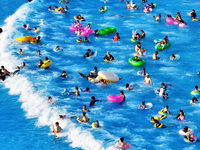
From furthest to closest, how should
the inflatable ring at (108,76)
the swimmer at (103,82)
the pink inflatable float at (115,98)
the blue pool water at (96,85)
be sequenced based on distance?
the swimmer at (103,82) < the inflatable ring at (108,76) < the pink inflatable float at (115,98) < the blue pool water at (96,85)

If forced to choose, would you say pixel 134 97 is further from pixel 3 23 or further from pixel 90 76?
pixel 3 23

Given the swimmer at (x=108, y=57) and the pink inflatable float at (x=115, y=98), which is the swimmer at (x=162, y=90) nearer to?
the pink inflatable float at (x=115, y=98)

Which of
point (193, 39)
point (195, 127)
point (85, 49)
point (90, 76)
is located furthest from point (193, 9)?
point (195, 127)

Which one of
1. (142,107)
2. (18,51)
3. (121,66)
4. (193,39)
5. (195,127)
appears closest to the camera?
(195,127)

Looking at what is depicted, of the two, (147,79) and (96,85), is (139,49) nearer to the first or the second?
(147,79)

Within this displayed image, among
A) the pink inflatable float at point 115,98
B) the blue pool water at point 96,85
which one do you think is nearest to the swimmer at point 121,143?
the blue pool water at point 96,85

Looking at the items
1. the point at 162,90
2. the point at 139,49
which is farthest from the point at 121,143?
the point at 139,49

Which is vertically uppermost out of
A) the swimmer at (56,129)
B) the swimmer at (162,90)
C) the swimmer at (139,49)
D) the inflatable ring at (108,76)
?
the swimmer at (139,49)
